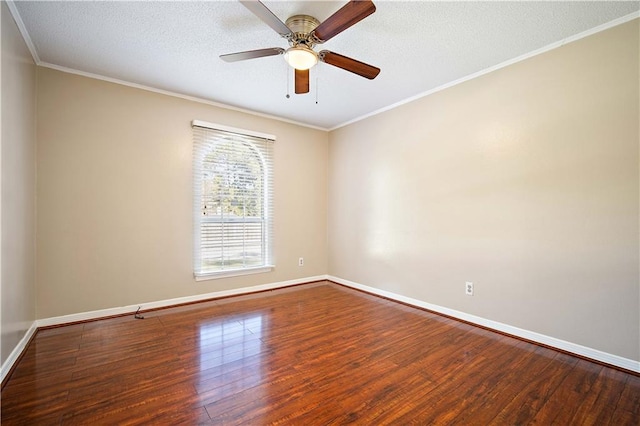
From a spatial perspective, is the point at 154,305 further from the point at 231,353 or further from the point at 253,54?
the point at 253,54

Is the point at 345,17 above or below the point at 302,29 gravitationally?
below

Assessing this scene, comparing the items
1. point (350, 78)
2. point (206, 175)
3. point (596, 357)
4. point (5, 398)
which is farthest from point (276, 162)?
point (596, 357)

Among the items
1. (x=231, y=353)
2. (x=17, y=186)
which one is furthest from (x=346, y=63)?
(x=17, y=186)

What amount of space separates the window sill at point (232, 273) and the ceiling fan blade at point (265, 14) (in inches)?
113

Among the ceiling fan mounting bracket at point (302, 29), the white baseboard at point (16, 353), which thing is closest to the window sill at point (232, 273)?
the white baseboard at point (16, 353)

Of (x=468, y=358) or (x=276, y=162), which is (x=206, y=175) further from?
(x=468, y=358)

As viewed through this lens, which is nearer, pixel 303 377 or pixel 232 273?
pixel 303 377

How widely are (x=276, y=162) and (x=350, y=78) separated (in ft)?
5.67

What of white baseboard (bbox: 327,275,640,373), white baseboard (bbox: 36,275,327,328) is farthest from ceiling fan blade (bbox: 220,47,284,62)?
white baseboard (bbox: 327,275,640,373)

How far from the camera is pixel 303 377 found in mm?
1984

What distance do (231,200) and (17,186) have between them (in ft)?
6.61

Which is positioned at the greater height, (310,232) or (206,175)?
(206,175)

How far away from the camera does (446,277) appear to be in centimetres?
321

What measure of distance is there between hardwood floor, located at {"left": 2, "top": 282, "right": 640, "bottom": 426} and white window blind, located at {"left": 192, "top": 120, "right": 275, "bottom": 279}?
1023 mm
